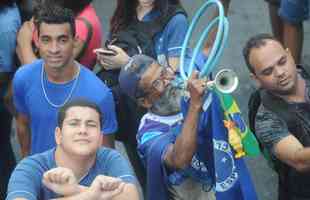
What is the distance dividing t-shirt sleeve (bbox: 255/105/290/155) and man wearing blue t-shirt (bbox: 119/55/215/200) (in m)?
0.34

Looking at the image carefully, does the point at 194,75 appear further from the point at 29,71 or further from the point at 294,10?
the point at 294,10

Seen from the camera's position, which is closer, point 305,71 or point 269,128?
point 269,128

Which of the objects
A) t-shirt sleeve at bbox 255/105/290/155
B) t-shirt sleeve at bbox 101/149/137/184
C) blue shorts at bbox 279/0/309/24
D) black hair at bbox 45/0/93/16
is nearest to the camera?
t-shirt sleeve at bbox 101/149/137/184

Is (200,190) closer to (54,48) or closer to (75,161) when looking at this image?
(75,161)

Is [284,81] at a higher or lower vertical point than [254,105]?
higher

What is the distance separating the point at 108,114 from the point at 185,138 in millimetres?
620

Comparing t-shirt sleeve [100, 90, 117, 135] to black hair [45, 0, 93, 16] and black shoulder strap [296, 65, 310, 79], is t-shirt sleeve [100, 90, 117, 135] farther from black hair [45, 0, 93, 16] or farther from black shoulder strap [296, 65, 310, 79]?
black shoulder strap [296, 65, 310, 79]

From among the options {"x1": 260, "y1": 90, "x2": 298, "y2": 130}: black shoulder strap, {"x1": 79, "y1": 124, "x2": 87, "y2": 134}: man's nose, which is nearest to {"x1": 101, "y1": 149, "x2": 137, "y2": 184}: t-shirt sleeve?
{"x1": 79, "y1": 124, "x2": 87, "y2": 134}: man's nose

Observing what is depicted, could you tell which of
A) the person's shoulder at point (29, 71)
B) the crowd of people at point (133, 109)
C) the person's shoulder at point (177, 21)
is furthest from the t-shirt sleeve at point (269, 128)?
the person's shoulder at point (29, 71)

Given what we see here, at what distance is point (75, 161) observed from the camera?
10.1 feet

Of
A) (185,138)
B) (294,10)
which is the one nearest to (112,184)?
(185,138)

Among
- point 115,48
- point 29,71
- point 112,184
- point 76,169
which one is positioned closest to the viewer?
point 112,184

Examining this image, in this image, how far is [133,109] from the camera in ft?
13.5

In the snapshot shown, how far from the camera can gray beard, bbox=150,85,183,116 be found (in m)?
3.63
